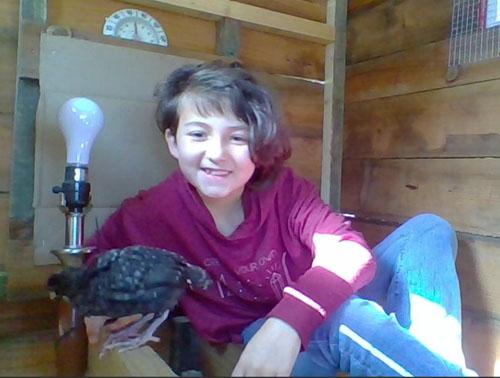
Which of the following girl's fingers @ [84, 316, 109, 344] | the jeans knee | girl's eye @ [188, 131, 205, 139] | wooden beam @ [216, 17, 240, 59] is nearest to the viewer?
girl's fingers @ [84, 316, 109, 344]

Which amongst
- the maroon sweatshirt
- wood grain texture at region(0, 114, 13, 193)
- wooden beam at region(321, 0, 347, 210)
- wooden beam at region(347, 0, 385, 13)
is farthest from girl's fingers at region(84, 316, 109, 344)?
wooden beam at region(347, 0, 385, 13)

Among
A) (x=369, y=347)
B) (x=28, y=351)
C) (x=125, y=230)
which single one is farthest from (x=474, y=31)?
(x=28, y=351)

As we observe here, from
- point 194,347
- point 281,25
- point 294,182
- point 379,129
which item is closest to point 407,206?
point 379,129

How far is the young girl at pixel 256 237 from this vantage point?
2.47ft

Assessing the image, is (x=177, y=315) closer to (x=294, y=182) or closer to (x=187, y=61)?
(x=294, y=182)

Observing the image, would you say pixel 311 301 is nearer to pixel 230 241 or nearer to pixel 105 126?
pixel 230 241

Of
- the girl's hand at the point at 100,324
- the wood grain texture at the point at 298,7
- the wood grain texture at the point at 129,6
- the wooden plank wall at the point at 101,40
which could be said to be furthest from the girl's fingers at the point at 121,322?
the wood grain texture at the point at 298,7

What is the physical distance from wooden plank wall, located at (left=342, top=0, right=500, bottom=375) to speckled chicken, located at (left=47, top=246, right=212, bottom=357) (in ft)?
2.02

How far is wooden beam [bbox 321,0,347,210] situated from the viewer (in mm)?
1362

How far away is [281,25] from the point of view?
1.24 metres

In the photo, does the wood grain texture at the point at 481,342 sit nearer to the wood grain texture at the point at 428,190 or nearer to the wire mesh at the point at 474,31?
the wood grain texture at the point at 428,190

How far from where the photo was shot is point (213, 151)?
31.0 inches

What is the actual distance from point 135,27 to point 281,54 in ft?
1.27

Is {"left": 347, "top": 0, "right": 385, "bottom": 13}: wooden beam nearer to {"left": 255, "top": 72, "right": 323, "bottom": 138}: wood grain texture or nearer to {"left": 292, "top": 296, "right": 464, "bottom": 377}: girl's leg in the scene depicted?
{"left": 255, "top": 72, "right": 323, "bottom": 138}: wood grain texture
